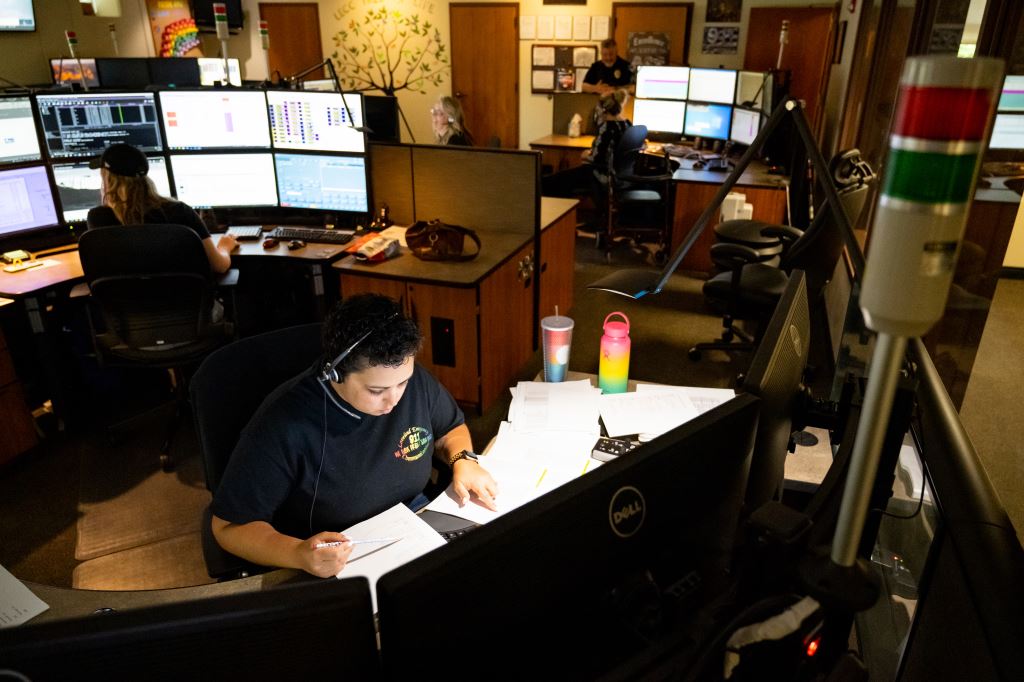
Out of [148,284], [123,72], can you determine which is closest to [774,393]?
[148,284]

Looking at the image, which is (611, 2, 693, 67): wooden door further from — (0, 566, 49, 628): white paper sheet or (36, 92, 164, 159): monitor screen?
(0, 566, 49, 628): white paper sheet

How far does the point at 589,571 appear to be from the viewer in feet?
2.43

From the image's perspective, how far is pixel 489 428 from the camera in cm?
321

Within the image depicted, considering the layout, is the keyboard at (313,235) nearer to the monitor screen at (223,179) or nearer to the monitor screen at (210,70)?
the monitor screen at (223,179)

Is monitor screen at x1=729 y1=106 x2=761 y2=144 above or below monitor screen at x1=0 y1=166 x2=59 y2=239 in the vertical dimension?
above

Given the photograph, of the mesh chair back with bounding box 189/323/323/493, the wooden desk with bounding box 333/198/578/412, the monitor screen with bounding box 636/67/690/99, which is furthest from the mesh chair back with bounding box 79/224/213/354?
the monitor screen with bounding box 636/67/690/99

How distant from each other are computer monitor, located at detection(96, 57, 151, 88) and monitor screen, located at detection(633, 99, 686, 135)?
3.96 m

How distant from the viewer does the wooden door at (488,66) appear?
23.5 ft

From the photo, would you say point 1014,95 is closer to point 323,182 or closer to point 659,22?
point 323,182

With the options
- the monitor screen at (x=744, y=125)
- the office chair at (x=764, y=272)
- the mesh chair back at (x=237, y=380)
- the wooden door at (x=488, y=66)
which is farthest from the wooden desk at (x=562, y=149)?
the mesh chair back at (x=237, y=380)

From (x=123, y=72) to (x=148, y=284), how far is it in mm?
3602

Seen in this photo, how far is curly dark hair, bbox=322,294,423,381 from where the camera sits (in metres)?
1.43

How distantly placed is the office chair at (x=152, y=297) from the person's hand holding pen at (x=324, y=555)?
5.77ft

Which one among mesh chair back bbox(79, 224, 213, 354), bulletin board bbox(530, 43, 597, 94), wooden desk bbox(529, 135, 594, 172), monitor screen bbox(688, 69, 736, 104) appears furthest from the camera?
bulletin board bbox(530, 43, 597, 94)
